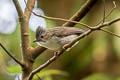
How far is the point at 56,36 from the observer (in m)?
2.84

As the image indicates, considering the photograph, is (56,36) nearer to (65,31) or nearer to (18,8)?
(65,31)

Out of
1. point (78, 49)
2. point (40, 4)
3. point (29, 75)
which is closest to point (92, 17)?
point (78, 49)

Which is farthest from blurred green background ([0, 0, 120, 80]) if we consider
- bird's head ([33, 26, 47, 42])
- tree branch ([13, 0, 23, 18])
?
tree branch ([13, 0, 23, 18])

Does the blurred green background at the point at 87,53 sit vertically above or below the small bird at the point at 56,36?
below

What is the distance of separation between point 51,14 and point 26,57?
3.08 m

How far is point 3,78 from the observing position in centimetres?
345

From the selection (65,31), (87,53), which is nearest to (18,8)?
(65,31)

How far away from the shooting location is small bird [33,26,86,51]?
2715 millimetres

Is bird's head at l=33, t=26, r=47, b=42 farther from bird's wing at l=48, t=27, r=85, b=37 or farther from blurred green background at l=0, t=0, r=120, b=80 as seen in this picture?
blurred green background at l=0, t=0, r=120, b=80

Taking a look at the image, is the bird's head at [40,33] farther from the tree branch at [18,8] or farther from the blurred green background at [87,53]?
the blurred green background at [87,53]

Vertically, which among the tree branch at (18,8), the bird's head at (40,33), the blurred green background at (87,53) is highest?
the tree branch at (18,8)

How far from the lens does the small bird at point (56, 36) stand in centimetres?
271

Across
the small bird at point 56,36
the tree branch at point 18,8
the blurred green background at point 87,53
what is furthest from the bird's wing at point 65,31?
the blurred green background at point 87,53

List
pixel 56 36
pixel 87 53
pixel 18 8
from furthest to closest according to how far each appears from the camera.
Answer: pixel 87 53 → pixel 56 36 → pixel 18 8
